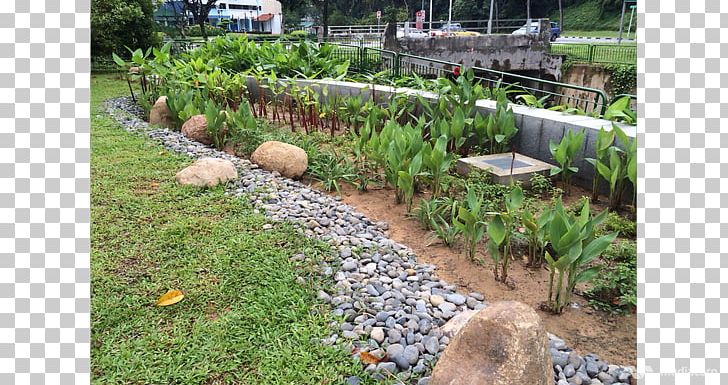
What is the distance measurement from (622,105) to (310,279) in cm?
275

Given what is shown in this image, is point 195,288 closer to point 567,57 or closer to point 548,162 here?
point 548,162

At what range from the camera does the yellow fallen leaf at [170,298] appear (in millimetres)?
2240

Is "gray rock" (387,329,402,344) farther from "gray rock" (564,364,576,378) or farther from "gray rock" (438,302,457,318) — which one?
"gray rock" (564,364,576,378)

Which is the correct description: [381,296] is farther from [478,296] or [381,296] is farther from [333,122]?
[333,122]

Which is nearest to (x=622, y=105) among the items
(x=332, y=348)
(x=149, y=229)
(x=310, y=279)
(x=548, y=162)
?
(x=548, y=162)

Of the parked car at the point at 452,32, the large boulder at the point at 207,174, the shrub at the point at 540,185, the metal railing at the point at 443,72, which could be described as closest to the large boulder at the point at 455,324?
the shrub at the point at 540,185

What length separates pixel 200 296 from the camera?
7.52 ft

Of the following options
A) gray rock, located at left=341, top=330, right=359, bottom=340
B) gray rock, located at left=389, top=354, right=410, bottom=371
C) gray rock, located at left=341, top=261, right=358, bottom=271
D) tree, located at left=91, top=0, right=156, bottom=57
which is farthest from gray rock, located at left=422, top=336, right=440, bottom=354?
tree, located at left=91, top=0, right=156, bottom=57

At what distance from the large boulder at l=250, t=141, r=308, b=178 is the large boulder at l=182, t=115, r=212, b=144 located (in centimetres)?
113

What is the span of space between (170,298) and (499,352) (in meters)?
1.44

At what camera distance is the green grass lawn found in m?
1.85

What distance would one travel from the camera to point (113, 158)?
4414 millimetres

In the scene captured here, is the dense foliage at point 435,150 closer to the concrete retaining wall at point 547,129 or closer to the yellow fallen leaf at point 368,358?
the concrete retaining wall at point 547,129

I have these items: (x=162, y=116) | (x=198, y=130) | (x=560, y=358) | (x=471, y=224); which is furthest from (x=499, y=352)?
(x=162, y=116)
